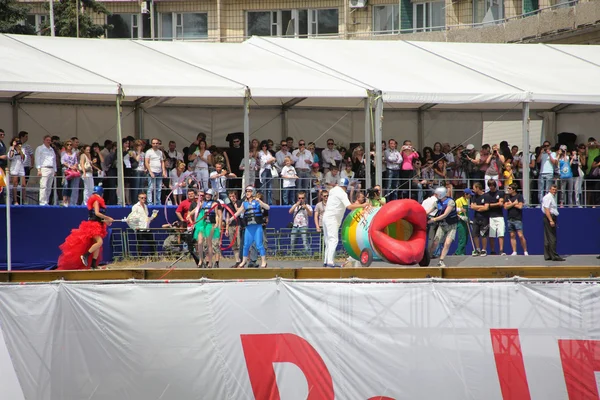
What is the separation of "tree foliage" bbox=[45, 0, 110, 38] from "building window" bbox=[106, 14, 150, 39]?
5.46 ft

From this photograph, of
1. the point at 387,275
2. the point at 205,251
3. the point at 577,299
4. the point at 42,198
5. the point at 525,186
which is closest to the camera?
the point at 577,299

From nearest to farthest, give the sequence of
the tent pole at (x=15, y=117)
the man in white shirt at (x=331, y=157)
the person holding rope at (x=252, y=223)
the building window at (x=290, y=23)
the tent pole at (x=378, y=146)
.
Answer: the person holding rope at (x=252, y=223) → the tent pole at (x=378, y=146) → the man in white shirt at (x=331, y=157) → the tent pole at (x=15, y=117) → the building window at (x=290, y=23)

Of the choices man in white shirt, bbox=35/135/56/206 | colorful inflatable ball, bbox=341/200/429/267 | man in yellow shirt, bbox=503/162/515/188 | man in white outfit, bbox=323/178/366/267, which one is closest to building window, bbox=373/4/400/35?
man in yellow shirt, bbox=503/162/515/188

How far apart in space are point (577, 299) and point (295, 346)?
2.96m

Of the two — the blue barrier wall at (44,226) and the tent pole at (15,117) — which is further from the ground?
the tent pole at (15,117)

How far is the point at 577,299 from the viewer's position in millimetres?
9781

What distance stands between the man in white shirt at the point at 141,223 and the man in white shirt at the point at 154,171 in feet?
3.50

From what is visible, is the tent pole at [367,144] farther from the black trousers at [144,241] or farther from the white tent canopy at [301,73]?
the black trousers at [144,241]

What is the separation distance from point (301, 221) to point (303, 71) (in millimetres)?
4106

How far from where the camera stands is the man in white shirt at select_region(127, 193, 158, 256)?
20219mm

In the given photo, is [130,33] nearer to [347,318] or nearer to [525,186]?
[525,186]

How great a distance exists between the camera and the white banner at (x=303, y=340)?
32.1 ft

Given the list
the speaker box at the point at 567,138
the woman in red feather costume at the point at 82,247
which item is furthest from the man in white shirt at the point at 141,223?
the speaker box at the point at 567,138

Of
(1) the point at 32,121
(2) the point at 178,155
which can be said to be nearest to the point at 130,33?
(1) the point at 32,121
